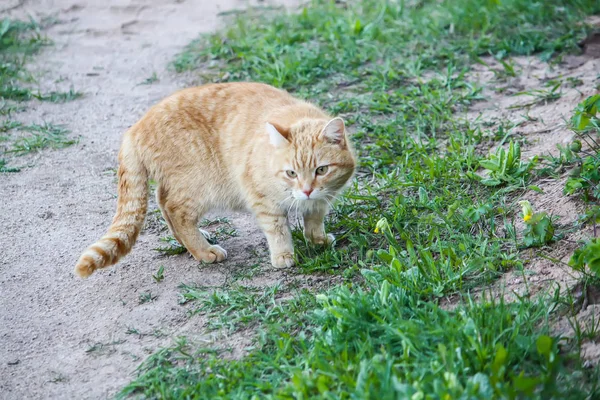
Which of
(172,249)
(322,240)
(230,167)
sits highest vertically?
(230,167)

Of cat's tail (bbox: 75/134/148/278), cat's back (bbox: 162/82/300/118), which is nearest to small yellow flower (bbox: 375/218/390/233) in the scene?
cat's back (bbox: 162/82/300/118)

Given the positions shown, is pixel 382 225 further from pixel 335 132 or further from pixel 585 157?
pixel 585 157

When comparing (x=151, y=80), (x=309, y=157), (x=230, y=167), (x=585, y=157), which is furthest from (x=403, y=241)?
(x=151, y=80)

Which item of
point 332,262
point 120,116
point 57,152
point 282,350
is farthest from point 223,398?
point 120,116

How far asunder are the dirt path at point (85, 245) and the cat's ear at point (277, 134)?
803 millimetres

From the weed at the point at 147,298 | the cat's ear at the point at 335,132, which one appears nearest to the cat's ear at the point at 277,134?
the cat's ear at the point at 335,132

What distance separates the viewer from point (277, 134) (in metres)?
4.40

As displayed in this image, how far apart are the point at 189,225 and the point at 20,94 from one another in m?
3.53

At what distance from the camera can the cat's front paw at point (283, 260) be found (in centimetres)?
454

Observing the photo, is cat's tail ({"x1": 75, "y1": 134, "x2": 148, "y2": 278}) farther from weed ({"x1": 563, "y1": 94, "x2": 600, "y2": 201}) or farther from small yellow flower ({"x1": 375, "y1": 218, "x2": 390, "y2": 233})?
weed ({"x1": 563, "y1": 94, "x2": 600, "y2": 201})

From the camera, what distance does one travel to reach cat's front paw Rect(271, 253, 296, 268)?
14.9ft

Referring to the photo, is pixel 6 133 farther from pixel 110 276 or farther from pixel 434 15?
pixel 434 15

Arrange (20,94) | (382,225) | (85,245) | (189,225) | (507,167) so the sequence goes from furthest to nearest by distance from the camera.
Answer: (20,94) → (85,245) → (507,167) → (189,225) → (382,225)

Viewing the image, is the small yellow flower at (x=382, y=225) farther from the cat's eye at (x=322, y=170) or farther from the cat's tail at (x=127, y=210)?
the cat's tail at (x=127, y=210)
